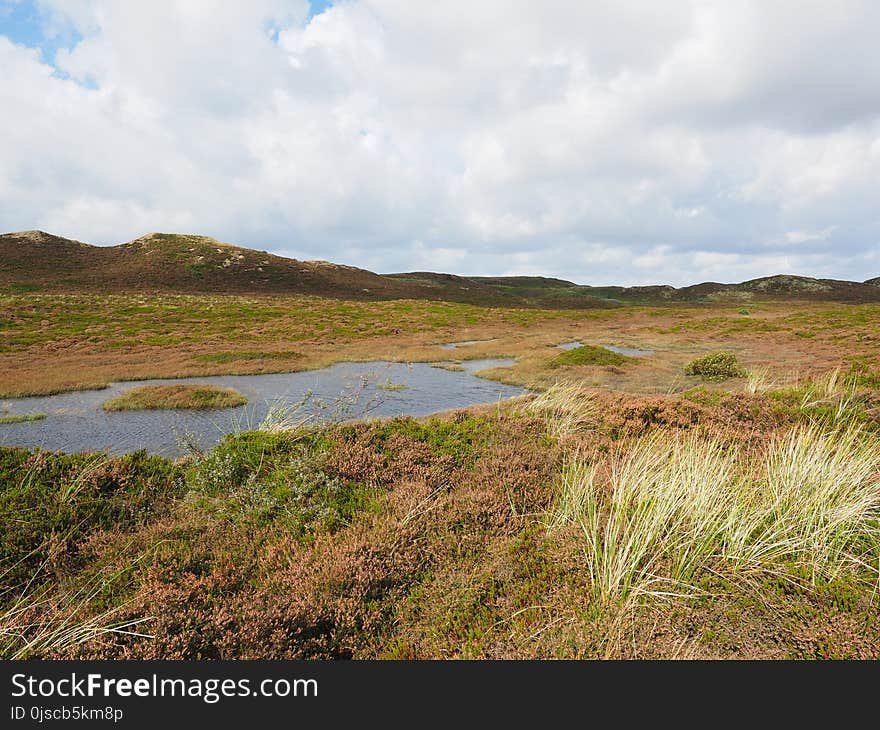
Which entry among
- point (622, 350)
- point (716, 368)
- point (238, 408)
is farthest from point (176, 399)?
point (622, 350)

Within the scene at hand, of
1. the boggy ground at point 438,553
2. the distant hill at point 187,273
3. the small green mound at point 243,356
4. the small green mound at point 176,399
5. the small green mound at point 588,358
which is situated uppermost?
Result: the distant hill at point 187,273

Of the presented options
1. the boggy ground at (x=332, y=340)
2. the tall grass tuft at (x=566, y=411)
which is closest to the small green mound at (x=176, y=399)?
the boggy ground at (x=332, y=340)

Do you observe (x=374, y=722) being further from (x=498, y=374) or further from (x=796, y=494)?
(x=498, y=374)

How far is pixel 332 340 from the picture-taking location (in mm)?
43188

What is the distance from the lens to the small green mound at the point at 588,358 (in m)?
27.3

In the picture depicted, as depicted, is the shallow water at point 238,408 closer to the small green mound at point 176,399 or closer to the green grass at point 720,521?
the small green mound at point 176,399

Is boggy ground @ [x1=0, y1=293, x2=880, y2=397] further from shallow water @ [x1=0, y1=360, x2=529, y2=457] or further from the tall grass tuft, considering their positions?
the tall grass tuft

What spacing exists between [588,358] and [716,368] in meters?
7.02

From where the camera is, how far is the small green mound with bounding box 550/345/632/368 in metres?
27.3

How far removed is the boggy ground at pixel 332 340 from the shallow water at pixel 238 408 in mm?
2411

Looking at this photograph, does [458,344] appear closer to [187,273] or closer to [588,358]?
[588,358]

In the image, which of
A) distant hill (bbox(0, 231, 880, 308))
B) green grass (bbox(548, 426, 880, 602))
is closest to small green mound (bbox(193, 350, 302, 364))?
green grass (bbox(548, 426, 880, 602))

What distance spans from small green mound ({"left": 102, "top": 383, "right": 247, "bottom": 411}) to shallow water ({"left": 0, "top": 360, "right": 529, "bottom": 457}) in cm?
59

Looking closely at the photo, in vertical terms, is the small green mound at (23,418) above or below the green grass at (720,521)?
below
